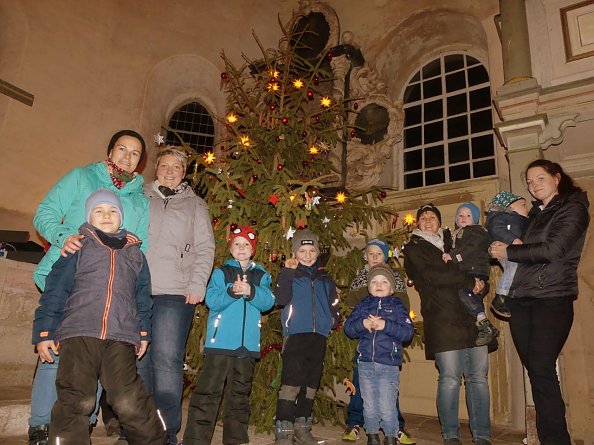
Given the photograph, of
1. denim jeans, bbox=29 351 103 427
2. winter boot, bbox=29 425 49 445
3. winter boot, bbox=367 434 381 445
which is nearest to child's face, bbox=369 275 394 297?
winter boot, bbox=367 434 381 445

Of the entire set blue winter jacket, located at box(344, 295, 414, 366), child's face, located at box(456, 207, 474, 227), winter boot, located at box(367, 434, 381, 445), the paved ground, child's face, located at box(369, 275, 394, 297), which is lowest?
the paved ground

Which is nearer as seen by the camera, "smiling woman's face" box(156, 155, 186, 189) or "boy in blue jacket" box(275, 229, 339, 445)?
"boy in blue jacket" box(275, 229, 339, 445)

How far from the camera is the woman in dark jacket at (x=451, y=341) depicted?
11.9 feet

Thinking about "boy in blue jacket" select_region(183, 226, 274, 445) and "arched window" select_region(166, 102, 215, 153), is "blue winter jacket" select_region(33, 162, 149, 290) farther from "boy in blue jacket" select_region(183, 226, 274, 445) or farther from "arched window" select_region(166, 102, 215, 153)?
"arched window" select_region(166, 102, 215, 153)

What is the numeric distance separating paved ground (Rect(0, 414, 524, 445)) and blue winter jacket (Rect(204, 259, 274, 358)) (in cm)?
83

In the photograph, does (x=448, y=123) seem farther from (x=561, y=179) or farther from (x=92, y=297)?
(x=92, y=297)

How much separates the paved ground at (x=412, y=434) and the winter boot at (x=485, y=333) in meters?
1.22

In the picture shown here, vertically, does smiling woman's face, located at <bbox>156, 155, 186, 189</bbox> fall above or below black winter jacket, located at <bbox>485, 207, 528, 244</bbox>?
above

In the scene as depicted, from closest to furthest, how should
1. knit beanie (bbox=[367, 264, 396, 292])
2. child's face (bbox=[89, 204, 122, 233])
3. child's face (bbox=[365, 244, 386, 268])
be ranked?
child's face (bbox=[89, 204, 122, 233]) → knit beanie (bbox=[367, 264, 396, 292]) → child's face (bbox=[365, 244, 386, 268])

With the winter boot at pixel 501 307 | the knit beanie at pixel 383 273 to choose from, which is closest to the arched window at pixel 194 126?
the knit beanie at pixel 383 273

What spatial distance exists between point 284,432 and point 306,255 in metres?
1.43

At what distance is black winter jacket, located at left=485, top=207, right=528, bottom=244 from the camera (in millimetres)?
3850

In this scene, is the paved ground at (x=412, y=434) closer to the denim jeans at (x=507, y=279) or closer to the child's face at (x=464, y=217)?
the denim jeans at (x=507, y=279)

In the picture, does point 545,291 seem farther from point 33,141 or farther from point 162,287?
point 33,141
